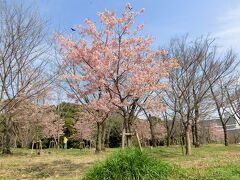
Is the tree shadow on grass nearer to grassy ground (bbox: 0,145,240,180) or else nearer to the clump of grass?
grassy ground (bbox: 0,145,240,180)

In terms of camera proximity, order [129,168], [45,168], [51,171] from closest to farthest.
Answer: [129,168], [51,171], [45,168]

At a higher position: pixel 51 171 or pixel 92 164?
pixel 92 164

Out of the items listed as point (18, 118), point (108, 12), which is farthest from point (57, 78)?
point (18, 118)

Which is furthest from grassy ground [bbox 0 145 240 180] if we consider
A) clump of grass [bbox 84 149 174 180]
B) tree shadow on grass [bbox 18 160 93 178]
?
clump of grass [bbox 84 149 174 180]

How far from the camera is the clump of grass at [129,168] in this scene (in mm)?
5930

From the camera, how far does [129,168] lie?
601cm

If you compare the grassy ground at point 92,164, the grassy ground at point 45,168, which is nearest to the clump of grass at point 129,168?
the grassy ground at point 92,164

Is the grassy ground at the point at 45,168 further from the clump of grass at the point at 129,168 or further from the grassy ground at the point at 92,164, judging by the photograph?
the clump of grass at the point at 129,168

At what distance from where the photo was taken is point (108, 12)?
1367cm

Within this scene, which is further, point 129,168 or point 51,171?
point 51,171

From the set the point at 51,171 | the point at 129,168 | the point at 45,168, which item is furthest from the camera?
the point at 45,168

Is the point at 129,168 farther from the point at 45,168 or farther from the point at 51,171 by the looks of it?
the point at 45,168

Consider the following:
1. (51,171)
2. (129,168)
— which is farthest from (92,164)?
(129,168)

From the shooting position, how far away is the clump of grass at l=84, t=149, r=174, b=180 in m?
5.93
